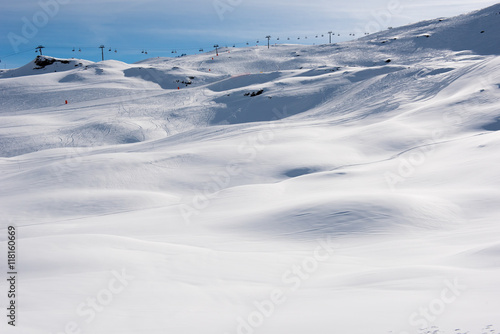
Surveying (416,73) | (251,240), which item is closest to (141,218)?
(251,240)

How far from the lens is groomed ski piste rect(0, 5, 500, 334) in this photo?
14.9 ft

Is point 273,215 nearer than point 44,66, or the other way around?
point 273,215

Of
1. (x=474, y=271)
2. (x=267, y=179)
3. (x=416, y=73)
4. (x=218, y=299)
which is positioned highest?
(x=416, y=73)

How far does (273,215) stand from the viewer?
30.1 feet

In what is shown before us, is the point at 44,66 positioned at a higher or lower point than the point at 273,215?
higher

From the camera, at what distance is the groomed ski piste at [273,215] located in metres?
4.54

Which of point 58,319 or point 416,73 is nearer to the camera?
point 58,319

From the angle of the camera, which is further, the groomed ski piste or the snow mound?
the snow mound

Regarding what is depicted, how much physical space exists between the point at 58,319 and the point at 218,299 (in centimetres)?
193

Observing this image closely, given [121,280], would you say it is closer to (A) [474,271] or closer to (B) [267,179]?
(A) [474,271]

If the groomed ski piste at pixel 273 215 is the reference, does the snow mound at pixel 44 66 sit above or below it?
above

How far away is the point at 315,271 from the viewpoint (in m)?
6.25

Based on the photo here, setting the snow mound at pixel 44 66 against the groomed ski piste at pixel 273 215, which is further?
the snow mound at pixel 44 66

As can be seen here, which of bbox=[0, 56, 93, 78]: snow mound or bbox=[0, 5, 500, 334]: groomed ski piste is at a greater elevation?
bbox=[0, 56, 93, 78]: snow mound
